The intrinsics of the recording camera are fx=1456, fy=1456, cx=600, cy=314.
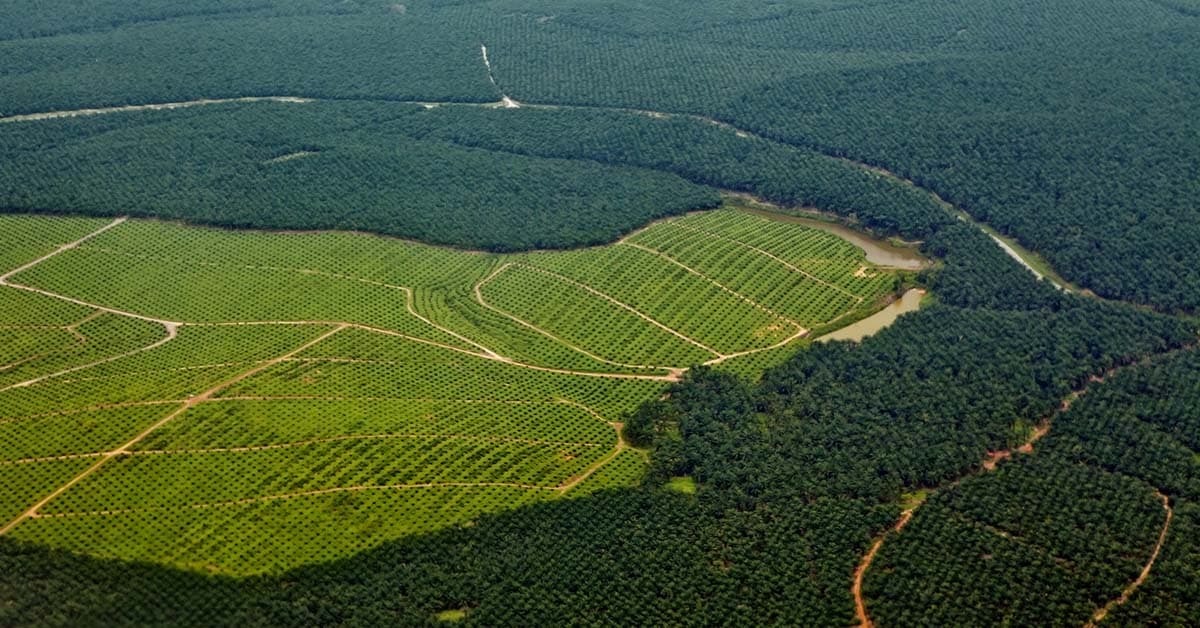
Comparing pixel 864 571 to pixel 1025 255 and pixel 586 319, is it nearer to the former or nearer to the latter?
pixel 586 319

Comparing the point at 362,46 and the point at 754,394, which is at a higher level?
the point at 362,46

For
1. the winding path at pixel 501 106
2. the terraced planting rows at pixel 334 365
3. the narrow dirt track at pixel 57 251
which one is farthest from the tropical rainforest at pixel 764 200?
the terraced planting rows at pixel 334 365

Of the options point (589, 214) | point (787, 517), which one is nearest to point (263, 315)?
point (589, 214)

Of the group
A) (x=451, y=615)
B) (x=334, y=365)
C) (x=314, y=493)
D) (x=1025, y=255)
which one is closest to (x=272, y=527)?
(x=314, y=493)

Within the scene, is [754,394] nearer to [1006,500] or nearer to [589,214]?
[1006,500]

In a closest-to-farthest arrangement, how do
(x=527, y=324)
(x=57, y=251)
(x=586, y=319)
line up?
(x=527, y=324) → (x=586, y=319) → (x=57, y=251)

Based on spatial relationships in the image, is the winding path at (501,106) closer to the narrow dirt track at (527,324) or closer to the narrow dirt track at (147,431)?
the narrow dirt track at (527,324)
